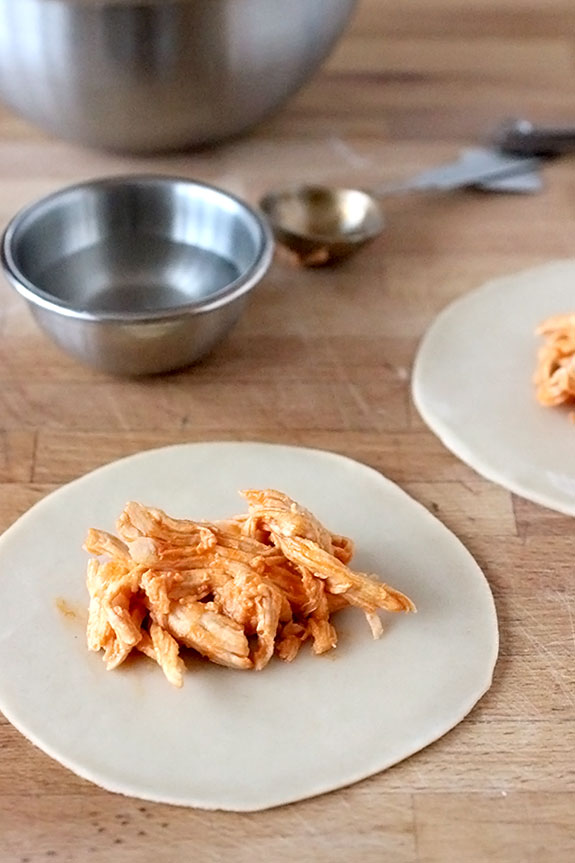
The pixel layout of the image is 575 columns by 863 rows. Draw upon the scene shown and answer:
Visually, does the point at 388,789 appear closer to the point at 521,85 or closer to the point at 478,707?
the point at 478,707

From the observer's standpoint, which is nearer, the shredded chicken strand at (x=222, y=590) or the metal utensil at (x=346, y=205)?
the shredded chicken strand at (x=222, y=590)

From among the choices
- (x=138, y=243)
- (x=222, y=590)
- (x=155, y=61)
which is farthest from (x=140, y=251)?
(x=222, y=590)

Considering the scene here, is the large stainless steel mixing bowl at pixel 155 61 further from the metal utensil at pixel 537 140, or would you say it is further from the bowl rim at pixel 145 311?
the metal utensil at pixel 537 140

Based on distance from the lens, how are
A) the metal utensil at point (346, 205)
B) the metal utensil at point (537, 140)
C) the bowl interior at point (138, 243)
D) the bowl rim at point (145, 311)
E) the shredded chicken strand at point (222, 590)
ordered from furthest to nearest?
1. the metal utensil at point (537, 140)
2. the metal utensil at point (346, 205)
3. the bowl interior at point (138, 243)
4. the bowl rim at point (145, 311)
5. the shredded chicken strand at point (222, 590)

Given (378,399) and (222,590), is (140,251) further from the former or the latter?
(222,590)

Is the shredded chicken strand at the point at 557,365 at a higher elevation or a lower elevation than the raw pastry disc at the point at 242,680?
higher

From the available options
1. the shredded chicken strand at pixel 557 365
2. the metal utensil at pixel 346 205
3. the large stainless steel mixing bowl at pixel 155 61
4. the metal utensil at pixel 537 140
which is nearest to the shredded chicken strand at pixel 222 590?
the shredded chicken strand at pixel 557 365

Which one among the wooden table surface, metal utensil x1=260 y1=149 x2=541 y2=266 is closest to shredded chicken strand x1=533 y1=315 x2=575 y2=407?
the wooden table surface
